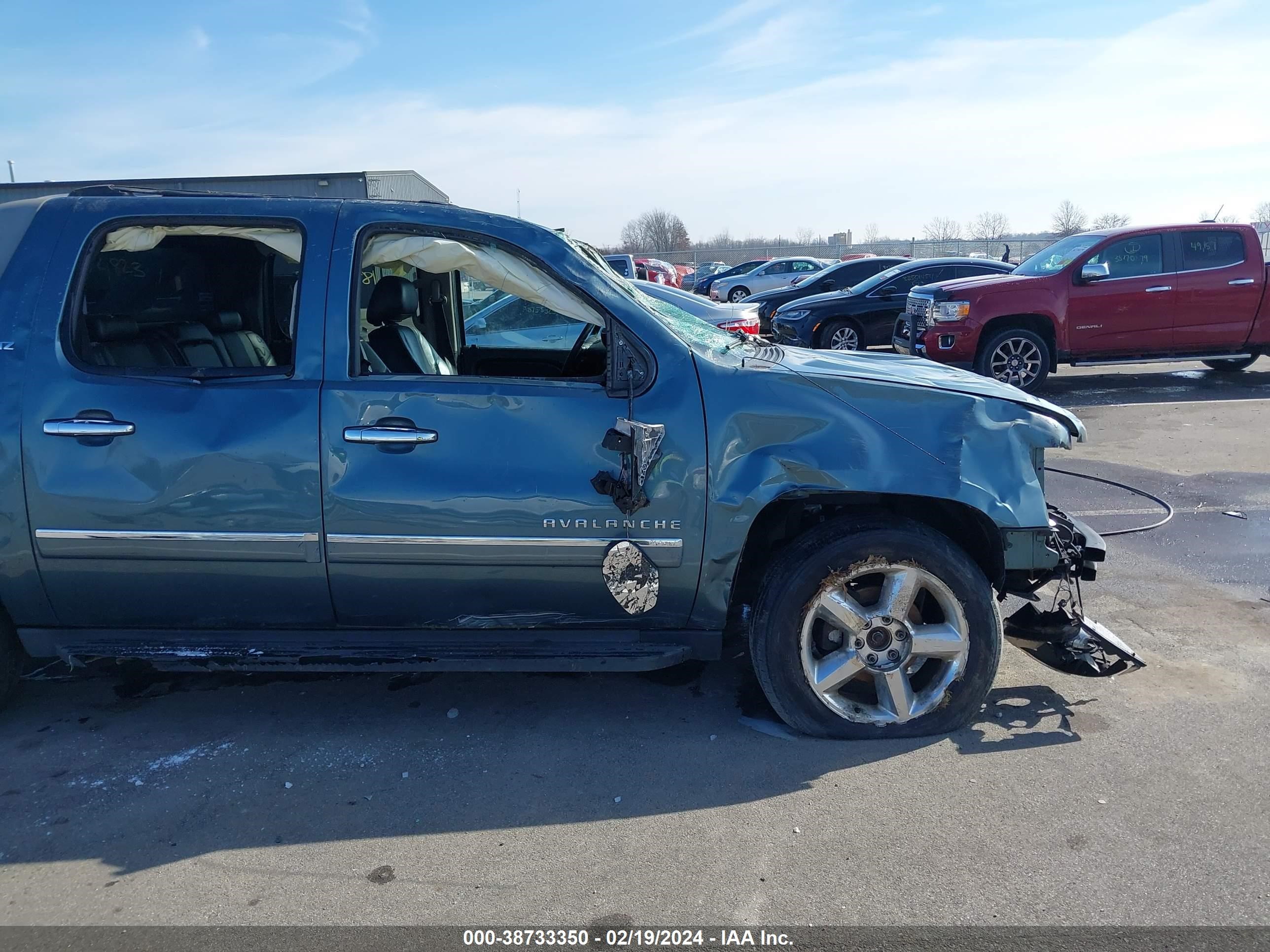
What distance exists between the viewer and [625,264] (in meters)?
17.3

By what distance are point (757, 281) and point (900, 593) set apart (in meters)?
25.6

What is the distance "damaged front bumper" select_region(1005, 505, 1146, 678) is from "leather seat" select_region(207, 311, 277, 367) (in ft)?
11.1

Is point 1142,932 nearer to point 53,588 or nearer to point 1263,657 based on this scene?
point 1263,657

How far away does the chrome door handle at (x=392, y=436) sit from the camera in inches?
127

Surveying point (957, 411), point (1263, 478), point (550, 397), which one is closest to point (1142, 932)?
point (957, 411)

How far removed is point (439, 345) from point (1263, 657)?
4.05m

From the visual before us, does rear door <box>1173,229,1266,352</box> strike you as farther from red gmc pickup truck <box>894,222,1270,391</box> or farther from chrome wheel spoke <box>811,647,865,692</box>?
chrome wheel spoke <box>811,647,865,692</box>

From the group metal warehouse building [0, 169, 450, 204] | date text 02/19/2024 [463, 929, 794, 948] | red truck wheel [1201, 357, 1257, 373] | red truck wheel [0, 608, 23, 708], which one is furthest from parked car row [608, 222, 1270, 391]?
date text 02/19/2024 [463, 929, 794, 948]

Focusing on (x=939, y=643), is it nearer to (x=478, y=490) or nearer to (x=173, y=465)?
(x=478, y=490)

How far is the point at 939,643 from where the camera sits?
338 cm

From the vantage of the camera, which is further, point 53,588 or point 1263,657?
point 1263,657

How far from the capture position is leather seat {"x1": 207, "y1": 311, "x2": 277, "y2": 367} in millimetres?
4191

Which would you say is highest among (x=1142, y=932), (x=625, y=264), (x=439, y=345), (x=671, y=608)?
(x=625, y=264)

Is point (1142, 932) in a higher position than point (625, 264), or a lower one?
lower
